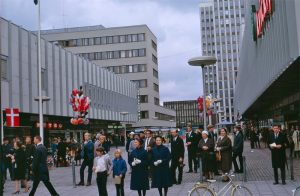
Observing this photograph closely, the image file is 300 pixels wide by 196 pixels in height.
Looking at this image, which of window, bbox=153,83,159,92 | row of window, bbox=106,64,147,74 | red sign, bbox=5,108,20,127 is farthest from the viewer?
window, bbox=153,83,159,92

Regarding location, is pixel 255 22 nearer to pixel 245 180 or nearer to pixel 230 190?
pixel 245 180

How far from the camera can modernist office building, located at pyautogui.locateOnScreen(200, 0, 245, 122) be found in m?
181

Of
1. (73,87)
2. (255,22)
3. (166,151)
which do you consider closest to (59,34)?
(73,87)

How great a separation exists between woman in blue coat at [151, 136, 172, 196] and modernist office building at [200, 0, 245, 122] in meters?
169

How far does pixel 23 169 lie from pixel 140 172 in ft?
19.1

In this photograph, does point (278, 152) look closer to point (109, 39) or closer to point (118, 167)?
point (118, 167)

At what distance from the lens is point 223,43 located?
7156 inches

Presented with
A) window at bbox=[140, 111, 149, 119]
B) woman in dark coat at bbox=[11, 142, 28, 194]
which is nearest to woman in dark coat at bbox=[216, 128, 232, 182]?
woman in dark coat at bbox=[11, 142, 28, 194]

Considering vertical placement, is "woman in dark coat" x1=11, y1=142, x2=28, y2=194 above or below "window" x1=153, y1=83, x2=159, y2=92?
below

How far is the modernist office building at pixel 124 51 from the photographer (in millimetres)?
91188

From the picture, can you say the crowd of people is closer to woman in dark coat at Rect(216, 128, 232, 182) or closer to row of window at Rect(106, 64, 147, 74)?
woman in dark coat at Rect(216, 128, 232, 182)

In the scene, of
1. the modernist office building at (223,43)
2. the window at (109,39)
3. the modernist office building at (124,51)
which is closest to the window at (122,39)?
the modernist office building at (124,51)

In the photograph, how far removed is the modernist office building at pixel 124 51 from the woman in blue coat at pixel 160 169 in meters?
77.2

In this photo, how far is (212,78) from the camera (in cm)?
18562
